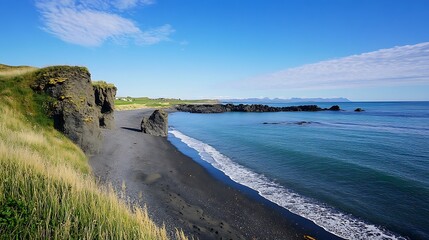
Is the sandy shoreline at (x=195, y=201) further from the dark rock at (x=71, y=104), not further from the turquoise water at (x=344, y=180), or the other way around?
the dark rock at (x=71, y=104)

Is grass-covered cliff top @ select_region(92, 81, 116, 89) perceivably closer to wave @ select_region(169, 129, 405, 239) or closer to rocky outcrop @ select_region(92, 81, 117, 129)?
rocky outcrop @ select_region(92, 81, 117, 129)

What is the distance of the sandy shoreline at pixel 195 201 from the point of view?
Answer: 10.8m

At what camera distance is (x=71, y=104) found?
18688 millimetres

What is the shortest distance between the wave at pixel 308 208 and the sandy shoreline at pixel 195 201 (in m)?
0.65

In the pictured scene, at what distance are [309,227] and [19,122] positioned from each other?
16807 millimetres

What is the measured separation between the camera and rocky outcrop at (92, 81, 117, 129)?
3084 cm

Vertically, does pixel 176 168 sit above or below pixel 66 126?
below

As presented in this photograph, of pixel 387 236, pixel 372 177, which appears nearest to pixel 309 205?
pixel 387 236

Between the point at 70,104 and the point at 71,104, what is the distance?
0.06m

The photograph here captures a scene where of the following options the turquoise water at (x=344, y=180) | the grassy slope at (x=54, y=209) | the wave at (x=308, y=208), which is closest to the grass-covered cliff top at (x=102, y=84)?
the turquoise water at (x=344, y=180)

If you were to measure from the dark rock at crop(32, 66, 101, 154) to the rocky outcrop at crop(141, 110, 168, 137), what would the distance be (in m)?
14.6

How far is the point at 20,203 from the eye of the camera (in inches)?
241

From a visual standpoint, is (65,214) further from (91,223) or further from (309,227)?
(309,227)

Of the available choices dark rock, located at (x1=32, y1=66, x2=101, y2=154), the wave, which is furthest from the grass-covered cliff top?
the wave
